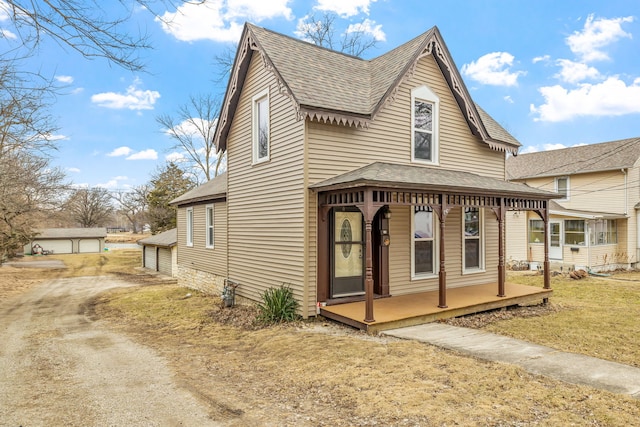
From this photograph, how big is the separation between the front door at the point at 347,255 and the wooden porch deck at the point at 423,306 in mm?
506

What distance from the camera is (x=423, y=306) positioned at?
8.52 metres

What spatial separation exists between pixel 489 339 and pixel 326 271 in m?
3.50

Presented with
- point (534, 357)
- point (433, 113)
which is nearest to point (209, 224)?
point (433, 113)

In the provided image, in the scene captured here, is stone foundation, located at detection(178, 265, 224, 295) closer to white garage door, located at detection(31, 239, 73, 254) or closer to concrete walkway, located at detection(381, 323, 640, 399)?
concrete walkway, located at detection(381, 323, 640, 399)

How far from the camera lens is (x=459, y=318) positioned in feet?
28.0

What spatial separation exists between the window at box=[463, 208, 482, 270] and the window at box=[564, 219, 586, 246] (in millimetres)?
11650

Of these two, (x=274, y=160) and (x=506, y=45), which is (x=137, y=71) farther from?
(x=506, y=45)

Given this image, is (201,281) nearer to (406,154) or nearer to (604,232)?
(406,154)

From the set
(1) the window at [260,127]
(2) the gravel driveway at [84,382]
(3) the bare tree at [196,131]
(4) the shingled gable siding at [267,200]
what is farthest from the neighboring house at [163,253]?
(1) the window at [260,127]

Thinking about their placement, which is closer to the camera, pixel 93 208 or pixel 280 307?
pixel 280 307

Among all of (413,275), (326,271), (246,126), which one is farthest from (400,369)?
(246,126)

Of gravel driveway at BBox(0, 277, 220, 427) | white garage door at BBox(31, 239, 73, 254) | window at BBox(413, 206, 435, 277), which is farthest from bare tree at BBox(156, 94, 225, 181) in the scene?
white garage door at BBox(31, 239, 73, 254)

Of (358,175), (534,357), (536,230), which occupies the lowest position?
(534,357)

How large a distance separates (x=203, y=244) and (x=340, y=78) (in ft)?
28.0
